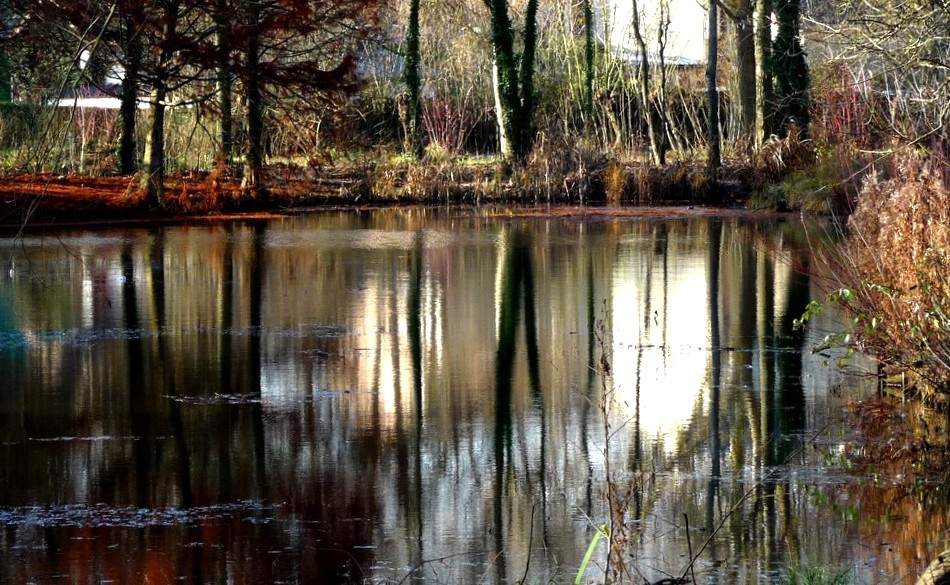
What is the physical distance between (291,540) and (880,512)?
3582mm

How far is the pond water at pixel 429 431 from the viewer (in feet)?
25.0

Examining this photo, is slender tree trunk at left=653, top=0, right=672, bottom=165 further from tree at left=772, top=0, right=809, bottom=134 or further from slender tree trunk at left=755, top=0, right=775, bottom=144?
tree at left=772, top=0, right=809, bottom=134

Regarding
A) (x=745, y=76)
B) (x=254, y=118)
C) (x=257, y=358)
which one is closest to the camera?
(x=257, y=358)

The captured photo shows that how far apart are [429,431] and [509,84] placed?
31.2m

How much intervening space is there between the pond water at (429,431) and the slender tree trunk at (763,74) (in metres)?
17.5

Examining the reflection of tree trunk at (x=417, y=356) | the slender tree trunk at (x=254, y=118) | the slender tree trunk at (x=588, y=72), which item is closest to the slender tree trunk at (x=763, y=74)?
the slender tree trunk at (x=588, y=72)

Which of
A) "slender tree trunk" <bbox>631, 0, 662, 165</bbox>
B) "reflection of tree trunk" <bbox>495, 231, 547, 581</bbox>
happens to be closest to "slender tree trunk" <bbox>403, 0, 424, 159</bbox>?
"slender tree trunk" <bbox>631, 0, 662, 165</bbox>

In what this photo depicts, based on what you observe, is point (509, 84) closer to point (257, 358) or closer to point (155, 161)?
point (155, 161)

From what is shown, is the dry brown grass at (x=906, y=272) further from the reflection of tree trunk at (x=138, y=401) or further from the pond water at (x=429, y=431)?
the reflection of tree trunk at (x=138, y=401)

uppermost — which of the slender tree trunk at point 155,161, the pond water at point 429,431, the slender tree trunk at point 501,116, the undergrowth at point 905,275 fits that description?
the slender tree trunk at point 501,116

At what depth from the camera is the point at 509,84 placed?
40.8m

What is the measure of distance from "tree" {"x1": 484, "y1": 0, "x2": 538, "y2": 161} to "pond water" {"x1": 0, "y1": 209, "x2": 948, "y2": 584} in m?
A: 21.0

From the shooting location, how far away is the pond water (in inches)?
301

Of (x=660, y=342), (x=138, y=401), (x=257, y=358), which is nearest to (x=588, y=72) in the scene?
(x=660, y=342)
